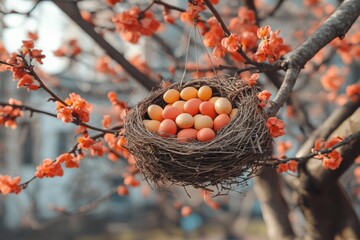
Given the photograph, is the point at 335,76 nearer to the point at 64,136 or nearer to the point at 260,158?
the point at 260,158

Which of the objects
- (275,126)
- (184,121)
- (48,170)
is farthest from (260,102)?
(48,170)

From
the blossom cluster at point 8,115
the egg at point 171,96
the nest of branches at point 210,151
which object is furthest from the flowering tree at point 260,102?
the egg at point 171,96

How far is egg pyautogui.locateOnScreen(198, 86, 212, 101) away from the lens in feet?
8.52

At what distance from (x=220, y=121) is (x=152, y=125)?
34 cm

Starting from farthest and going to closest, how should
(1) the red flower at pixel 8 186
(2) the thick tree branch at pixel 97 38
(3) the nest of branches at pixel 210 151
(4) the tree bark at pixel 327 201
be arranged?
(2) the thick tree branch at pixel 97 38 → (4) the tree bark at pixel 327 201 → (1) the red flower at pixel 8 186 → (3) the nest of branches at pixel 210 151

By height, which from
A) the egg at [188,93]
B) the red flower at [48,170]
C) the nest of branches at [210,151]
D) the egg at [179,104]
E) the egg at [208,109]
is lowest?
the nest of branches at [210,151]

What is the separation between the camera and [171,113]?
251cm

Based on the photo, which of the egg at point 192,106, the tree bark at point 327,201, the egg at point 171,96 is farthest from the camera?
the tree bark at point 327,201

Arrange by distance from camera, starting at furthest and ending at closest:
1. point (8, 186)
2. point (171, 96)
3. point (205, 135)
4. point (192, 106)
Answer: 1. point (8, 186)
2. point (171, 96)
3. point (192, 106)
4. point (205, 135)

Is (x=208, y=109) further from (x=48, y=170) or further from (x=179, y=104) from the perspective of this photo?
(x=48, y=170)

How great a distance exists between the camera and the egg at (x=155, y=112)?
254 centimetres

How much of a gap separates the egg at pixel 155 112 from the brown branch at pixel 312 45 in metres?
0.56

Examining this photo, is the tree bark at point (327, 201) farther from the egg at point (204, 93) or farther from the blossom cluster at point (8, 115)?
the blossom cluster at point (8, 115)

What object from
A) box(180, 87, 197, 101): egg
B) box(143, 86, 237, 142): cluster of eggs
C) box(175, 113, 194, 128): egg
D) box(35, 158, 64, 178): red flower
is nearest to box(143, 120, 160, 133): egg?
box(143, 86, 237, 142): cluster of eggs
